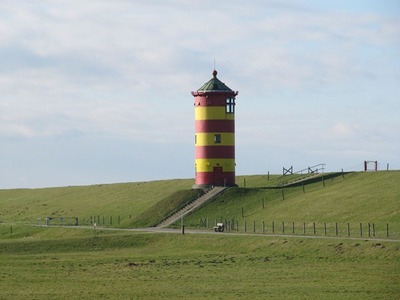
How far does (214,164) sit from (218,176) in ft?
4.51

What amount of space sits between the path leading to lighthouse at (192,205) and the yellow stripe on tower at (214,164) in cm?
197

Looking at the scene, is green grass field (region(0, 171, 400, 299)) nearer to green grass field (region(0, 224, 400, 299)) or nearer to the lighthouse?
green grass field (region(0, 224, 400, 299))

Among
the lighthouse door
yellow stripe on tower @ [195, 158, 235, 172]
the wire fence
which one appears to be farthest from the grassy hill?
yellow stripe on tower @ [195, 158, 235, 172]

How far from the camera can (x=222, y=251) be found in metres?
80.9

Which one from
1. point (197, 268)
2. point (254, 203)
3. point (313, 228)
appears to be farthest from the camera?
point (254, 203)

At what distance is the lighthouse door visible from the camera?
11262 centimetres

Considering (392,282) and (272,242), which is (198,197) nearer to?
(272,242)

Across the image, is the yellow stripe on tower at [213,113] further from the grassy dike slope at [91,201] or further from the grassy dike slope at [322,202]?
the grassy dike slope at [91,201]

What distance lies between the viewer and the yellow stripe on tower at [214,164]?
368 feet

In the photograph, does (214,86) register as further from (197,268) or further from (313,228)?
(197,268)

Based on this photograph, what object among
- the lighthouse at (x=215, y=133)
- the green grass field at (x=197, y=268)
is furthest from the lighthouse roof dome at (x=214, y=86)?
the green grass field at (x=197, y=268)

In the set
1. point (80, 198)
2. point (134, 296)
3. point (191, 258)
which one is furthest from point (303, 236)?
point (80, 198)

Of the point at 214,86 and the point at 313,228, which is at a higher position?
the point at 214,86

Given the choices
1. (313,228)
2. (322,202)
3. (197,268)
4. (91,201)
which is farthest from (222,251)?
(91,201)
